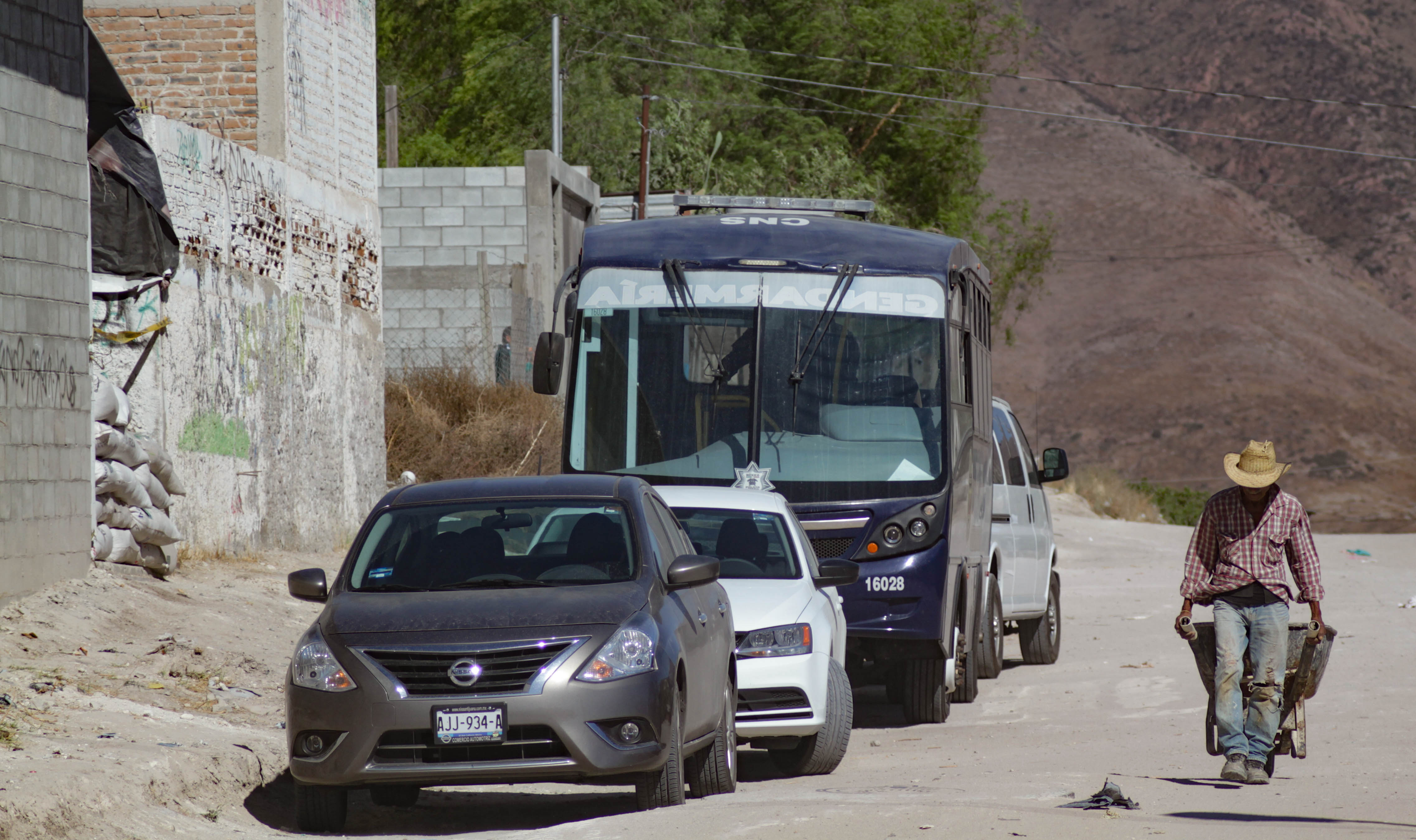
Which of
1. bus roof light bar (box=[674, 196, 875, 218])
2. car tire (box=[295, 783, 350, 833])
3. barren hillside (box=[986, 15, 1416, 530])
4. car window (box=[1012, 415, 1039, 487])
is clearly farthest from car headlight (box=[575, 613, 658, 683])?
barren hillside (box=[986, 15, 1416, 530])

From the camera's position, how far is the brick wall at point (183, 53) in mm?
17281

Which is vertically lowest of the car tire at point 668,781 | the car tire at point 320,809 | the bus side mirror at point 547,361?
the car tire at point 320,809

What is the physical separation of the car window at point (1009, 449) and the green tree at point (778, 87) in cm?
3436

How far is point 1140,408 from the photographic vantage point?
10100 cm

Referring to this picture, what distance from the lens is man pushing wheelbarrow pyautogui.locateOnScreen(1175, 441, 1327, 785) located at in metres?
9.05

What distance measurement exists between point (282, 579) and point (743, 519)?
6.71 m

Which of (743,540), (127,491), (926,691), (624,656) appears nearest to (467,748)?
(624,656)

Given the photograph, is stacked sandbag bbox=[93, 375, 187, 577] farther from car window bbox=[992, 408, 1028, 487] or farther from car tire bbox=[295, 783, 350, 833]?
car window bbox=[992, 408, 1028, 487]

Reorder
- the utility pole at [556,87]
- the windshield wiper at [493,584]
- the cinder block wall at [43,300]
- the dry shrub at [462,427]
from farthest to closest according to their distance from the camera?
the utility pole at [556,87] → the dry shrub at [462,427] → the cinder block wall at [43,300] → the windshield wiper at [493,584]

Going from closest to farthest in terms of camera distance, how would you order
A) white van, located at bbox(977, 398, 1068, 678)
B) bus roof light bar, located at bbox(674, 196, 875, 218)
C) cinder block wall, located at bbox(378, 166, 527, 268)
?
bus roof light bar, located at bbox(674, 196, 875, 218) < white van, located at bbox(977, 398, 1068, 678) < cinder block wall, located at bbox(378, 166, 527, 268)

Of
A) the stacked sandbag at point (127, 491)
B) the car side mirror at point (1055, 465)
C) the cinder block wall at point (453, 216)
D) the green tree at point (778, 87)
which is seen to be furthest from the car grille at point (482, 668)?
the green tree at point (778, 87)

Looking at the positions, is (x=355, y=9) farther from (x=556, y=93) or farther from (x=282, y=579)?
(x=556, y=93)

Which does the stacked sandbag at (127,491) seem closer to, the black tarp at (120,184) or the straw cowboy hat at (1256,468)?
the black tarp at (120,184)

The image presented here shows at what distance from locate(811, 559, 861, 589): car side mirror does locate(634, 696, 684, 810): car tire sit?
2.31 m
